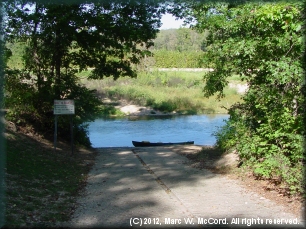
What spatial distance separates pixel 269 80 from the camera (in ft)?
27.7

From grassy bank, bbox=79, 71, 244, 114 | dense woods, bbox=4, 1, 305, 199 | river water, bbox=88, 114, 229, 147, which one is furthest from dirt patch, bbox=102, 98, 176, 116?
dense woods, bbox=4, 1, 305, 199

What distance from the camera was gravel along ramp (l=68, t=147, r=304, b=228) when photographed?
6000 mm

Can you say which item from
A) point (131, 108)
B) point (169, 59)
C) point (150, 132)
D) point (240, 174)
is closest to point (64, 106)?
point (240, 174)

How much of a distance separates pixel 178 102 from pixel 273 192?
36.2 metres

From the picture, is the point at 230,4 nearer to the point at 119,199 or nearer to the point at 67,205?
the point at 119,199

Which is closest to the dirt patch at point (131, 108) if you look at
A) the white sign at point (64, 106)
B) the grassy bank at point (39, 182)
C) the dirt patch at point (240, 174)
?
the dirt patch at point (240, 174)

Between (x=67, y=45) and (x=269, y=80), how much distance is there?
9.73 meters

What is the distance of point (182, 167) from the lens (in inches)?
456

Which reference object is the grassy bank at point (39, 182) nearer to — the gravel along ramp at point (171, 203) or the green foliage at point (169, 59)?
the gravel along ramp at point (171, 203)

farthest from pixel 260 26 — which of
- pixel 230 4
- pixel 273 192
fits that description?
pixel 273 192

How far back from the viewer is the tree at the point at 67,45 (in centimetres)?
1410

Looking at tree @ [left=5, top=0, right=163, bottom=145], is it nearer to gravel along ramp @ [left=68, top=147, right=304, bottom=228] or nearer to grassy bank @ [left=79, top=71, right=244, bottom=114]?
gravel along ramp @ [left=68, top=147, right=304, bottom=228]

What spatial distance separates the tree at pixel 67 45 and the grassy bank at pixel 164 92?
75.3 feet

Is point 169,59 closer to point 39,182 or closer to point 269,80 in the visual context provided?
point 269,80
